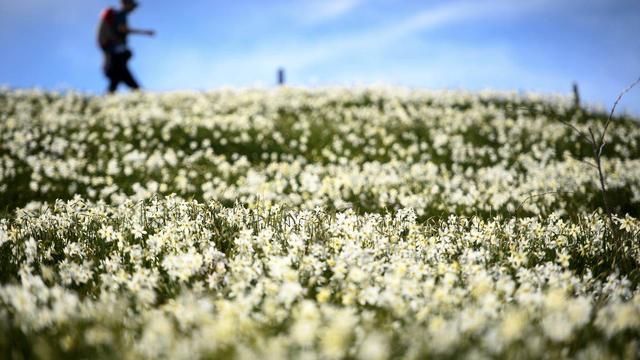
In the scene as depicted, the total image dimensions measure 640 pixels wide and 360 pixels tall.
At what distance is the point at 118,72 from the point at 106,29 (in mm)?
1522

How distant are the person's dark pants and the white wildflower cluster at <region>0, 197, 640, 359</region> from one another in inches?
478

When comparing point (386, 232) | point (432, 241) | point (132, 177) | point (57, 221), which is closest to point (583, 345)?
point (432, 241)

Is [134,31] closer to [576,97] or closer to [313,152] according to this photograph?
[313,152]

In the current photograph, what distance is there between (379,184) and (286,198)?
1751mm

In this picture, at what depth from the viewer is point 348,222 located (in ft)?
13.4

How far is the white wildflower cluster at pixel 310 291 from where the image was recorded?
2107 millimetres

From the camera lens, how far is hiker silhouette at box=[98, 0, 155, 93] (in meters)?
15.1

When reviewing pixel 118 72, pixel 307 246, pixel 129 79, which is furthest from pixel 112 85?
pixel 307 246

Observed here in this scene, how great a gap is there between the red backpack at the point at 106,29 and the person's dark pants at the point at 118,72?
1.52ft

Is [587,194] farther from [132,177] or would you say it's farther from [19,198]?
[19,198]

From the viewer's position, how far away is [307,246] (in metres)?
3.81

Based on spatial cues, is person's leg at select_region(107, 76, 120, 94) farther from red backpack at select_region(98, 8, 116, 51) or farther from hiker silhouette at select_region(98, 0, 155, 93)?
red backpack at select_region(98, 8, 116, 51)

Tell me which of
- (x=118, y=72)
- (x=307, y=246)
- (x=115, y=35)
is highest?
(x=115, y=35)

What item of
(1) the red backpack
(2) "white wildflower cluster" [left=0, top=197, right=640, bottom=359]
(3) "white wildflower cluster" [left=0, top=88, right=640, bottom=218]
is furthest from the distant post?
(1) the red backpack
